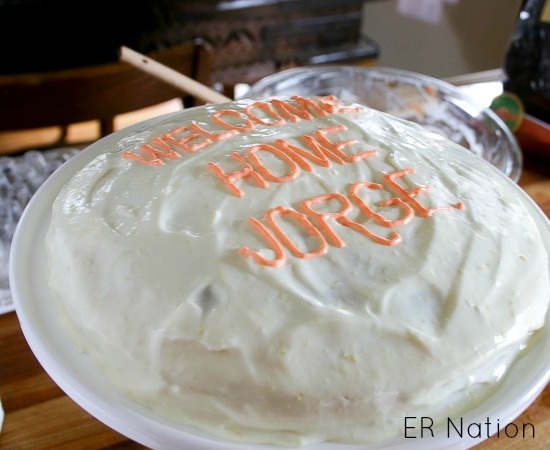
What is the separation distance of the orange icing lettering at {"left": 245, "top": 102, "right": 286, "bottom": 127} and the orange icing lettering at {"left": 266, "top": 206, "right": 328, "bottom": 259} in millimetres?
242

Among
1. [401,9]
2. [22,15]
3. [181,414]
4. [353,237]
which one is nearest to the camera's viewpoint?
[181,414]

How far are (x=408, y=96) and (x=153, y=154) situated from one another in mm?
989

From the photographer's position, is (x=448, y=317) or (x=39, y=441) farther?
(x=39, y=441)

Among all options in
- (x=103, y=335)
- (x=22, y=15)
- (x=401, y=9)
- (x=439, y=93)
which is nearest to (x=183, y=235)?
(x=103, y=335)

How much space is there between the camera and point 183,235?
26.5 inches

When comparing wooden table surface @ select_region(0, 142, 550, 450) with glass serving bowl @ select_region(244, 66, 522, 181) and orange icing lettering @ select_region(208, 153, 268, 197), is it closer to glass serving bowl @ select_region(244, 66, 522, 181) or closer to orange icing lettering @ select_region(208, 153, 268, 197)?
orange icing lettering @ select_region(208, 153, 268, 197)

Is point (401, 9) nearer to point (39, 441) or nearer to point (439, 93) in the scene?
point (439, 93)

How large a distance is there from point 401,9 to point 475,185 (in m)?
3.21

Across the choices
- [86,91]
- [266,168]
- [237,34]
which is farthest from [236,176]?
[237,34]

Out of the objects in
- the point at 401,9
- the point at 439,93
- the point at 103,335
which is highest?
the point at 103,335

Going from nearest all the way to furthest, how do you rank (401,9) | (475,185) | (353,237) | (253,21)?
1. (353,237)
2. (475,185)
3. (253,21)
4. (401,9)

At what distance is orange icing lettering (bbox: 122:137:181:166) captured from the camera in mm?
802

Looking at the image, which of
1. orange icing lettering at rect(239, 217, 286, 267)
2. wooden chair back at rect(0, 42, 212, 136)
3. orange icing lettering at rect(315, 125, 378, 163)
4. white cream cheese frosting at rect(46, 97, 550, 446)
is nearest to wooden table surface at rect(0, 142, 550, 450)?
white cream cheese frosting at rect(46, 97, 550, 446)

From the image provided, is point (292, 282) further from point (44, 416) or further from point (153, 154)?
point (44, 416)
